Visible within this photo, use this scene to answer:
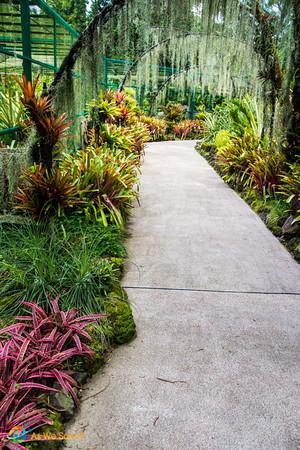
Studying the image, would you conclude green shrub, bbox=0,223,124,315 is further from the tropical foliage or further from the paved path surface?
the tropical foliage

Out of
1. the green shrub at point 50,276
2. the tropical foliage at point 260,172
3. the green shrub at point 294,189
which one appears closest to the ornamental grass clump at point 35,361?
the green shrub at point 50,276

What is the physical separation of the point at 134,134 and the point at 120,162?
11.7ft

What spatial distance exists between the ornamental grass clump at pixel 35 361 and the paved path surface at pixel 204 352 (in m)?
0.20

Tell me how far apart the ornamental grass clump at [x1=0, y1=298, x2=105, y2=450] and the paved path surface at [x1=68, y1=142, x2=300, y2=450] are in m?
0.20

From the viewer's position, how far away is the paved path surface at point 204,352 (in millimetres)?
1854

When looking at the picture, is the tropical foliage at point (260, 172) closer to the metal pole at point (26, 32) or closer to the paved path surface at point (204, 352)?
the paved path surface at point (204, 352)

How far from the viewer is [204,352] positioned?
95.7 inches

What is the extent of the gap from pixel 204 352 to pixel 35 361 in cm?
104

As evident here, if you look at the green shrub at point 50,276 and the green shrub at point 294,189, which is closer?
the green shrub at point 50,276

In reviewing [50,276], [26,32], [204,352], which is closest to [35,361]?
[50,276]

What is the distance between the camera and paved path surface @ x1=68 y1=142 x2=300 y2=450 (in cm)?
185

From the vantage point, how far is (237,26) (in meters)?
3.83

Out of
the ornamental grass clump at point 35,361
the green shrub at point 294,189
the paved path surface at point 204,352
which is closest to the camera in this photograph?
the ornamental grass clump at point 35,361

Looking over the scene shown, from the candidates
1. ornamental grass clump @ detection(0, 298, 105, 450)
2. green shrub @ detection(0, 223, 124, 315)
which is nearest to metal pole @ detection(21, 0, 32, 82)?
green shrub @ detection(0, 223, 124, 315)
